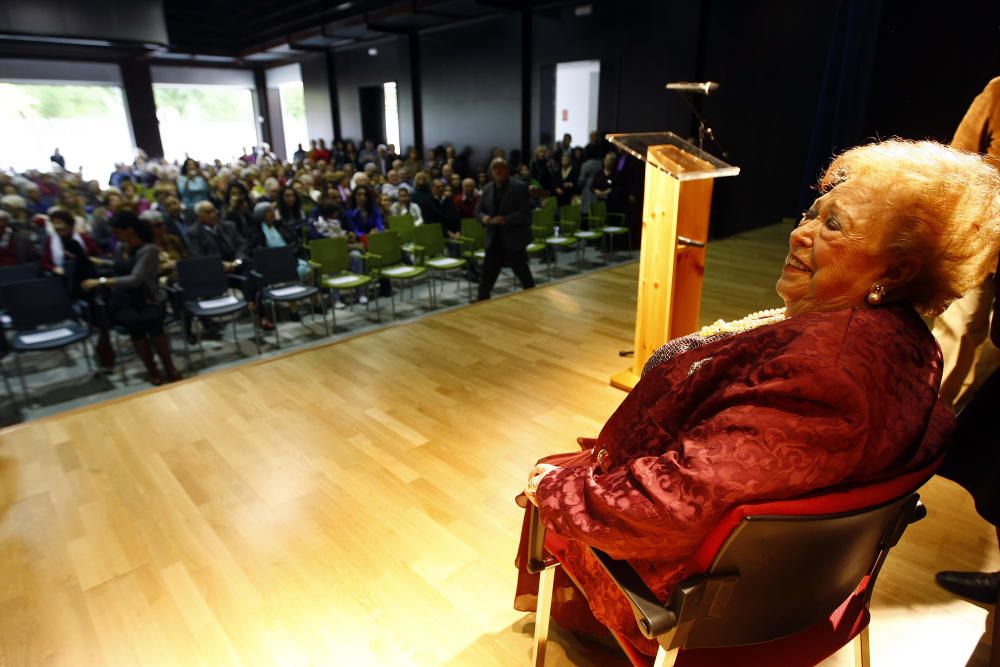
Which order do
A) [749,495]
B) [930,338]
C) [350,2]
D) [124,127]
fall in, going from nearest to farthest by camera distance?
[749,495] → [930,338] → [350,2] → [124,127]

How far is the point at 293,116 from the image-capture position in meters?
18.5

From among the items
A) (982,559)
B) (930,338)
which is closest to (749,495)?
(930,338)

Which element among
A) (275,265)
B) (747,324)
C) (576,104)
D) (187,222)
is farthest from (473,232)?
(576,104)

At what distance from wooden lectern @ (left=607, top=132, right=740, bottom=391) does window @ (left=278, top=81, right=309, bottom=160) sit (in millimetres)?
17207

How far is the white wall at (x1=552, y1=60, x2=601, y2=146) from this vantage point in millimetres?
11758

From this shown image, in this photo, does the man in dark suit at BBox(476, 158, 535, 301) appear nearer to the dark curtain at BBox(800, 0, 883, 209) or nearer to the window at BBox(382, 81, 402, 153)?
the dark curtain at BBox(800, 0, 883, 209)

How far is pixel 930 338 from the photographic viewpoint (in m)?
1.02

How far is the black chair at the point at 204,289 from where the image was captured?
455 centimetres

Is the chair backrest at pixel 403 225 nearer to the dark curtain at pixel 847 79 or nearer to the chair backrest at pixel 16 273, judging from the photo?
the chair backrest at pixel 16 273

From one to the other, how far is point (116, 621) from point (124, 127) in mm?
16860

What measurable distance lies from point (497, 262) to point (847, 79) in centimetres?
349

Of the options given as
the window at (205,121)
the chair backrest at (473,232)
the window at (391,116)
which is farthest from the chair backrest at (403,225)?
the window at (205,121)

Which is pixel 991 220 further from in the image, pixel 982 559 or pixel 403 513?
pixel 403 513

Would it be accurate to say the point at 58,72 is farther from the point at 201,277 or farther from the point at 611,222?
the point at 611,222
